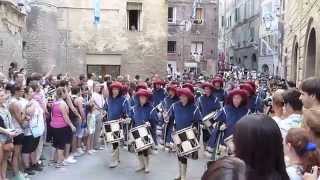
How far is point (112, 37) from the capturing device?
32500mm

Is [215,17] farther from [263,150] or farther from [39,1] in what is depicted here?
[263,150]

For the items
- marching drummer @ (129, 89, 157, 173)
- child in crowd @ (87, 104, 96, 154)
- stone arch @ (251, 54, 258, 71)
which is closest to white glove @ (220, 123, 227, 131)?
marching drummer @ (129, 89, 157, 173)

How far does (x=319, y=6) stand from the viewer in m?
17.0

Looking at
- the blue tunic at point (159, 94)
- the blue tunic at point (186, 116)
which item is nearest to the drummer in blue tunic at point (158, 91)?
the blue tunic at point (159, 94)

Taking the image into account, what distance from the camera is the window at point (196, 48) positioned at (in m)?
54.9

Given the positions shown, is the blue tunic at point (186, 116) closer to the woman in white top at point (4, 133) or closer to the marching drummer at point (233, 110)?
the marching drummer at point (233, 110)

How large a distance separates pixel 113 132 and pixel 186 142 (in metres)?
2.11

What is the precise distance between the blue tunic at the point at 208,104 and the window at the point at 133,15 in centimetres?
1952

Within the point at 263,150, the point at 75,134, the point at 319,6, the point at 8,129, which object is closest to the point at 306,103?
the point at 263,150

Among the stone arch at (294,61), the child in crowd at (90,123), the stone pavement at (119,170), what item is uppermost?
the stone arch at (294,61)

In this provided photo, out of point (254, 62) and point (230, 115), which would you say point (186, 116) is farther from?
point (254, 62)

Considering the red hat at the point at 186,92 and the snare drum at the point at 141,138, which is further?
the snare drum at the point at 141,138

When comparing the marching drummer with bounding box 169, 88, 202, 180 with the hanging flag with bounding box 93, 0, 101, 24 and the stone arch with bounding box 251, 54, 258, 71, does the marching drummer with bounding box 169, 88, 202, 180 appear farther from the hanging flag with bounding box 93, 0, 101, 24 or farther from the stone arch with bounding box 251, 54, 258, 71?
the stone arch with bounding box 251, 54, 258, 71

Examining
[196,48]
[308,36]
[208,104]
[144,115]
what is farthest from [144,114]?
[196,48]
